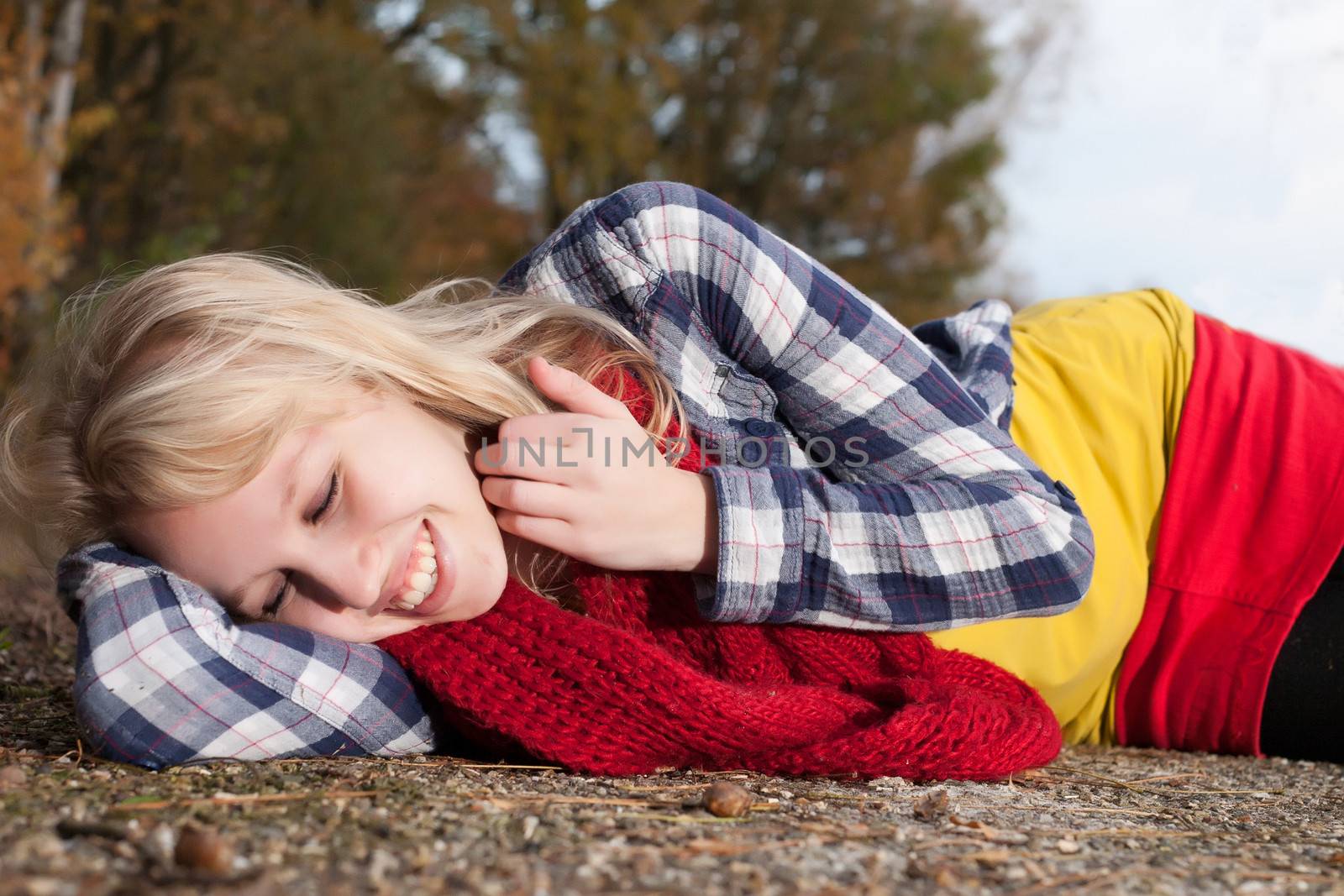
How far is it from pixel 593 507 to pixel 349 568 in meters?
0.36

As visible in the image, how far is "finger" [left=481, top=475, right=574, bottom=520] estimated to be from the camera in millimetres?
1710

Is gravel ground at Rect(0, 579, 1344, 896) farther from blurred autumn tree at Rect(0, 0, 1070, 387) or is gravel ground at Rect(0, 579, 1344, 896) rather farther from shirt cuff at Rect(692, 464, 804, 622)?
blurred autumn tree at Rect(0, 0, 1070, 387)

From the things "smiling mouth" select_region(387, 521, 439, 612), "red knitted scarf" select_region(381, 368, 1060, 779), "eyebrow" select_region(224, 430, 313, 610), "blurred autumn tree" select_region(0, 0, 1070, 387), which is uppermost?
"blurred autumn tree" select_region(0, 0, 1070, 387)

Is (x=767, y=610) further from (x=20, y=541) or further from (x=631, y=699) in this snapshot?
(x=20, y=541)

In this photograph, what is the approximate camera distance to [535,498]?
171 centimetres

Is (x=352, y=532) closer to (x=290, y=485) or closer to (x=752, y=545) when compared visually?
(x=290, y=485)

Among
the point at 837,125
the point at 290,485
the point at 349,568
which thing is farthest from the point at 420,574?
the point at 837,125

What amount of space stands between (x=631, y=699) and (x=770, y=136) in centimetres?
1784

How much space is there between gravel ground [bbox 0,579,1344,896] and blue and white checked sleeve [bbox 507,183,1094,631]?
28 centimetres

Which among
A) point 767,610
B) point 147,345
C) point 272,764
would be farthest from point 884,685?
point 147,345

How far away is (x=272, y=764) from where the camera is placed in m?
1.59

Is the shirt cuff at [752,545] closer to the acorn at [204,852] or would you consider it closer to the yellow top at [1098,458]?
the yellow top at [1098,458]

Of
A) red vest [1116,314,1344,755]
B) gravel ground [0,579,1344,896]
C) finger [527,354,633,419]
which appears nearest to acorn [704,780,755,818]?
gravel ground [0,579,1344,896]

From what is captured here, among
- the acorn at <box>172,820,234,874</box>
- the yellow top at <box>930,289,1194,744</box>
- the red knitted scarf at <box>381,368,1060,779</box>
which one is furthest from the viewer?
the yellow top at <box>930,289,1194,744</box>
